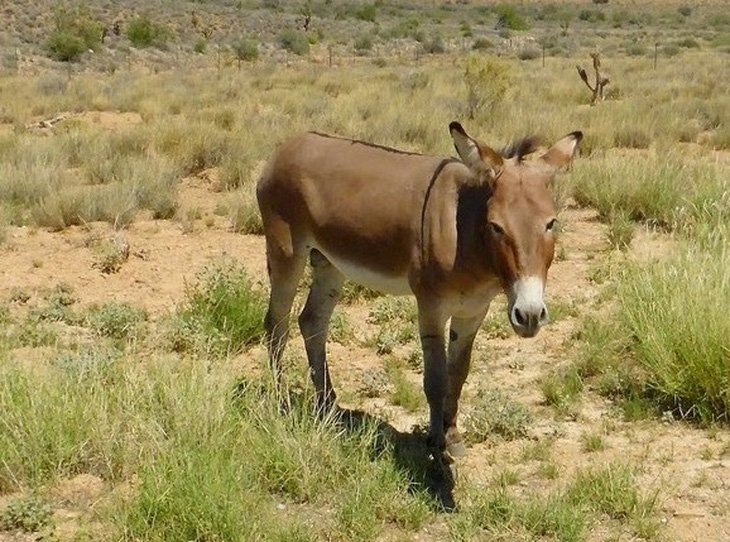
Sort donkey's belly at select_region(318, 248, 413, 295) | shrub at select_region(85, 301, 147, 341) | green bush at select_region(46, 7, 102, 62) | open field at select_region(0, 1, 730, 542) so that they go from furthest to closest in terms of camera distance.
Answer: green bush at select_region(46, 7, 102, 62) → shrub at select_region(85, 301, 147, 341) → donkey's belly at select_region(318, 248, 413, 295) → open field at select_region(0, 1, 730, 542)

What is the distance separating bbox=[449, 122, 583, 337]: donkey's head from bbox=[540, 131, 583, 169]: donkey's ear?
3 centimetres

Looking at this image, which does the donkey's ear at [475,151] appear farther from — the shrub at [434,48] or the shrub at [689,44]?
the shrub at [689,44]

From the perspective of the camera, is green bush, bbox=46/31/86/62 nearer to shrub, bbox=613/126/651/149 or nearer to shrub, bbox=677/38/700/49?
shrub, bbox=613/126/651/149

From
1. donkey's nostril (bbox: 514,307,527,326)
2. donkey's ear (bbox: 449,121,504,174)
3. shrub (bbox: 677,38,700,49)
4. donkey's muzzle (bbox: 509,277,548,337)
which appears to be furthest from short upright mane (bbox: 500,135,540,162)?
shrub (bbox: 677,38,700,49)

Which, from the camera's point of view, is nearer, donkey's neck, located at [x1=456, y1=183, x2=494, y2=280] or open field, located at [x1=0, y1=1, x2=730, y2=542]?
donkey's neck, located at [x1=456, y1=183, x2=494, y2=280]

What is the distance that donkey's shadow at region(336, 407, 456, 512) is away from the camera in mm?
4809

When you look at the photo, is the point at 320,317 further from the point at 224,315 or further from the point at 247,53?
the point at 247,53

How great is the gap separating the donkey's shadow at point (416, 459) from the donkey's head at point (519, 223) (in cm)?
132

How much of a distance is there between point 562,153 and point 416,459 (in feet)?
6.57

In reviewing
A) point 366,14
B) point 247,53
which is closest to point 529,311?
point 247,53

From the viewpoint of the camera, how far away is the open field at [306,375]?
14.7ft

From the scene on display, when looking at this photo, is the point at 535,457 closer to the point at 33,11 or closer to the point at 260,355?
the point at 260,355

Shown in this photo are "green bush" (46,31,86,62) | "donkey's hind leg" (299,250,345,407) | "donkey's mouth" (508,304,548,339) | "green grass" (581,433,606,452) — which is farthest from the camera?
"green bush" (46,31,86,62)

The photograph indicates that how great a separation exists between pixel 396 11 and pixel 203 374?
78542 millimetres
